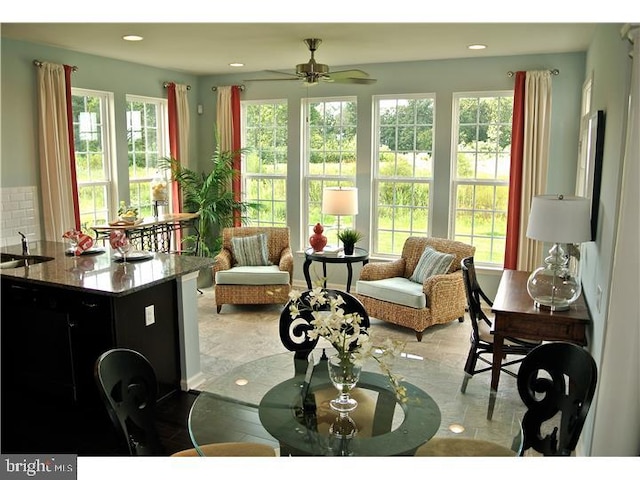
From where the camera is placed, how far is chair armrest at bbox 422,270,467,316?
5293 mm

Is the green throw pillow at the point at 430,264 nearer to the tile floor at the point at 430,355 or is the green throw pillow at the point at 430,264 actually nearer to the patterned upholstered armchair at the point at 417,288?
the patterned upholstered armchair at the point at 417,288

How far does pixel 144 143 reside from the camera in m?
6.90

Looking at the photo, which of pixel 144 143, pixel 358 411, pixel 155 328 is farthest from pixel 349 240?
pixel 358 411

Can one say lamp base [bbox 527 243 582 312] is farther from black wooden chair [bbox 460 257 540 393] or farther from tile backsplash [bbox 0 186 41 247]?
tile backsplash [bbox 0 186 41 247]

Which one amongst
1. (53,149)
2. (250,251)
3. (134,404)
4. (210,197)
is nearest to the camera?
(134,404)

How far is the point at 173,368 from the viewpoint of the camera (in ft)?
13.7

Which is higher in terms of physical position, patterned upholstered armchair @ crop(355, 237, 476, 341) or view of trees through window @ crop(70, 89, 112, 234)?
view of trees through window @ crop(70, 89, 112, 234)

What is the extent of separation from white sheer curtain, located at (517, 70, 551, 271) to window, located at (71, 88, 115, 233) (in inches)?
172

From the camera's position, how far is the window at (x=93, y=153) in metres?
6.02

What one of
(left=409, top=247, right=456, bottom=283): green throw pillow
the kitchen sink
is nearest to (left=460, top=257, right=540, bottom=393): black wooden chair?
(left=409, top=247, right=456, bottom=283): green throw pillow

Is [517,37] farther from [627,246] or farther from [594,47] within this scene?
[627,246]

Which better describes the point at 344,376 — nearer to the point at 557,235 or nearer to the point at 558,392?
the point at 558,392

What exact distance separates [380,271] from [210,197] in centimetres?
241

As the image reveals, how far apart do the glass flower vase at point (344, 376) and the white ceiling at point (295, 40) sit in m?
2.84
